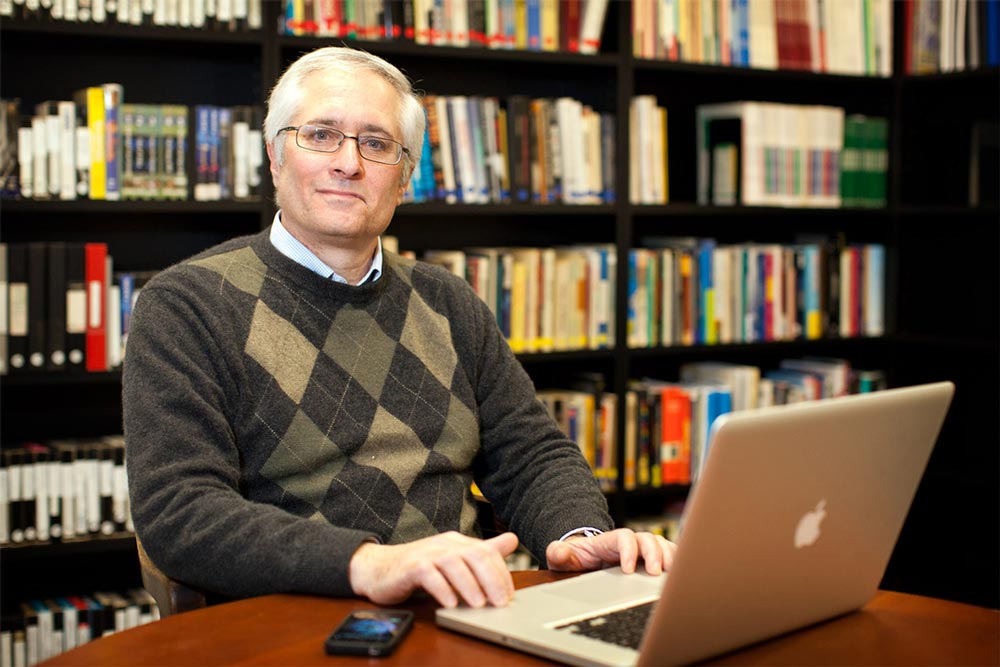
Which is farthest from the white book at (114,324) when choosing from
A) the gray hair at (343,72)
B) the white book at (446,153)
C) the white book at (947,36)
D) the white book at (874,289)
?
the white book at (947,36)

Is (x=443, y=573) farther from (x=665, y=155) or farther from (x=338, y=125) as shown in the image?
(x=665, y=155)

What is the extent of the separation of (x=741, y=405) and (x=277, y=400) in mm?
2104

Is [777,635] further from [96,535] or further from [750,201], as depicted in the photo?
[750,201]

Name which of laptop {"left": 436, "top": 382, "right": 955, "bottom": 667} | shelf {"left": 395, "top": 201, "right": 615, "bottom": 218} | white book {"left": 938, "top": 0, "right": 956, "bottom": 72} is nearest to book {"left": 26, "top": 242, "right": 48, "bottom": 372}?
shelf {"left": 395, "top": 201, "right": 615, "bottom": 218}

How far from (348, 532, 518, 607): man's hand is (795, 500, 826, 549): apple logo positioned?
0.31 metres

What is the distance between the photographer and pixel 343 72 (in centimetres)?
191

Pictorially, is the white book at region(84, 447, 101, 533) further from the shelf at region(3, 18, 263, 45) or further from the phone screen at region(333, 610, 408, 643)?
the phone screen at region(333, 610, 408, 643)

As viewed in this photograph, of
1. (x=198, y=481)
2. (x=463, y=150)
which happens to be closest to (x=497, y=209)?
(x=463, y=150)

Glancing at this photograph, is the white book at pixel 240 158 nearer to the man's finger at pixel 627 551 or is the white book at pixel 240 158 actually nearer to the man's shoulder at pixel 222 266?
the man's shoulder at pixel 222 266

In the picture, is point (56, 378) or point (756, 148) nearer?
point (56, 378)

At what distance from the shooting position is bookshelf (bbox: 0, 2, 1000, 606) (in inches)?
115

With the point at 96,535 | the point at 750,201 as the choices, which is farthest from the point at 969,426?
the point at 96,535

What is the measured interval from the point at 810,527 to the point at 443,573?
38 cm

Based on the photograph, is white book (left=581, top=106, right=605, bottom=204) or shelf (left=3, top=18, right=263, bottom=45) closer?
shelf (left=3, top=18, right=263, bottom=45)
